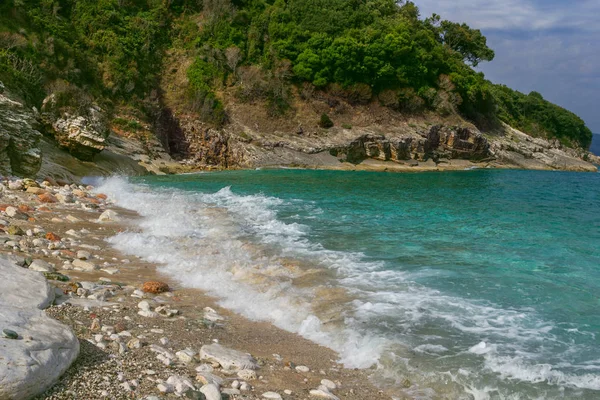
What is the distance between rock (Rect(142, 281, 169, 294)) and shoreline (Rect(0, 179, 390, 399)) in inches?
5.6

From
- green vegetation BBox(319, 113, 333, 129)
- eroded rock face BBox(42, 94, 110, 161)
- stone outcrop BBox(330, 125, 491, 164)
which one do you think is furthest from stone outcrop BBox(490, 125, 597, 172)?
eroded rock face BBox(42, 94, 110, 161)

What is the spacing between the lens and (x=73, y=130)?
24516mm

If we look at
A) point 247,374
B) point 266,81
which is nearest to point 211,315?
point 247,374

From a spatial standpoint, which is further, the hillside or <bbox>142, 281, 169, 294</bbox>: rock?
the hillside

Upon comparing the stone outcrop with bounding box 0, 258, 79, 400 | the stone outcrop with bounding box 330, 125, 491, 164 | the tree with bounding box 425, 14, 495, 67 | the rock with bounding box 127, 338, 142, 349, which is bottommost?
the rock with bounding box 127, 338, 142, 349

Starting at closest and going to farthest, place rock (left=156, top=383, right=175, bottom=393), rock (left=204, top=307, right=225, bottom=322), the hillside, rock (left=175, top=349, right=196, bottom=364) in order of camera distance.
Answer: rock (left=156, top=383, right=175, bottom=393), rock (left=175, top=349, right=196, bottom=364), rock (left=204, top=307, right=225, bottom=322), the hillside

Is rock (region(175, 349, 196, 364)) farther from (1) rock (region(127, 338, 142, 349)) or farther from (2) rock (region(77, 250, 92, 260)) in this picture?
(2) rock (region(77, 250, 92, 260))

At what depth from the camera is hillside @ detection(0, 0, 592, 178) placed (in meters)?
38.1

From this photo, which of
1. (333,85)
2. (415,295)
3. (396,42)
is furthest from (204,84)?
(415,295)

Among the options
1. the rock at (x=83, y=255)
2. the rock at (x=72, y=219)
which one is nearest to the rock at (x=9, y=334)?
the rock at (x=83, y=255)

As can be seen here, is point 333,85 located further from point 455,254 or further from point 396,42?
point 455,254

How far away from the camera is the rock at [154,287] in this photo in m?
7.53

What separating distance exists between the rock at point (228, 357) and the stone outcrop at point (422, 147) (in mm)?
37909

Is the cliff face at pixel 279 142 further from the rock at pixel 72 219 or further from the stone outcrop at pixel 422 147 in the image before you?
the rock at pixel 72 219
